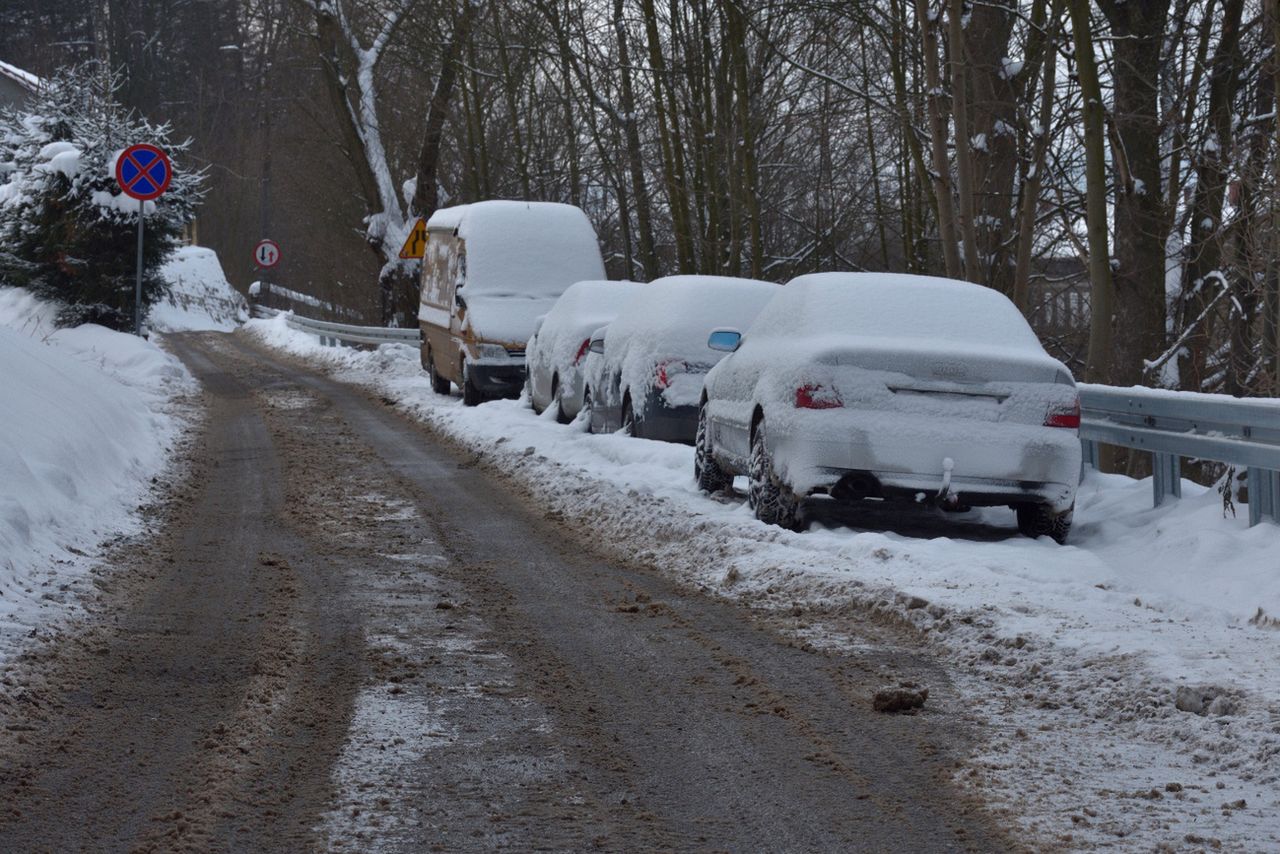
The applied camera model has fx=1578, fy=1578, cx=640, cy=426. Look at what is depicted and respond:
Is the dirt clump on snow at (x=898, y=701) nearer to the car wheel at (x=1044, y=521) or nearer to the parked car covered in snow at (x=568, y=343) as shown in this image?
the car wheel at (x=1044, y=521)

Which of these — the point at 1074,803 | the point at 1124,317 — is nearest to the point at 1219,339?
the point at 1124,317

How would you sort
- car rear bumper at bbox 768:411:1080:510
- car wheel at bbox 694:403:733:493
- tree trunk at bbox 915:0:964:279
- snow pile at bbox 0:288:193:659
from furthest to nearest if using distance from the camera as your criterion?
1. tree trunk at bbox 915:0:964:279
2. car wheel at bbox 694:403:733:493
3. car rear bumper at bbox 768:411:1080:510
4. snow pile at bbox 0:288:193:659

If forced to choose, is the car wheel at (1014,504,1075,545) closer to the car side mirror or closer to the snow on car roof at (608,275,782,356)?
the car side mirror

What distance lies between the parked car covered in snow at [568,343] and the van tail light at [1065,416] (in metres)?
7.77

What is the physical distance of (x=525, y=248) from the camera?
69.5ft

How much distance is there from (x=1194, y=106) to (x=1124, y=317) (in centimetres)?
296

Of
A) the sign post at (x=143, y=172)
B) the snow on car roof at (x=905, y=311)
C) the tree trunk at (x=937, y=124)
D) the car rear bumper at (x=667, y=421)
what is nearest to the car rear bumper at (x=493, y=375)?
the sign post at (x=143, y=172)

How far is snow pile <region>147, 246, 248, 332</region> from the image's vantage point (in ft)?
170

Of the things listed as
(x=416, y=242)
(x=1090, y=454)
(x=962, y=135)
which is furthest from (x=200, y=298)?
(x=1090, y=454)

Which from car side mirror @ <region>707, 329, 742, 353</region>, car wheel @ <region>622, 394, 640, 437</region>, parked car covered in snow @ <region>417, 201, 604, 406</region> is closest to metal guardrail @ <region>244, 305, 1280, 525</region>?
car side mirror @ <region>707, 329, 742, 353</region>

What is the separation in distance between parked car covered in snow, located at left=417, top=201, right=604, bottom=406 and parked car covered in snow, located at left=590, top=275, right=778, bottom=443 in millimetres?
5522

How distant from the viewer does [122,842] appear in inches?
162

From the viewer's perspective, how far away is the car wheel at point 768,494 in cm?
968

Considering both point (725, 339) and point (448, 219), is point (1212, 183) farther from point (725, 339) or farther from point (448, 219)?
point (448, 219)
